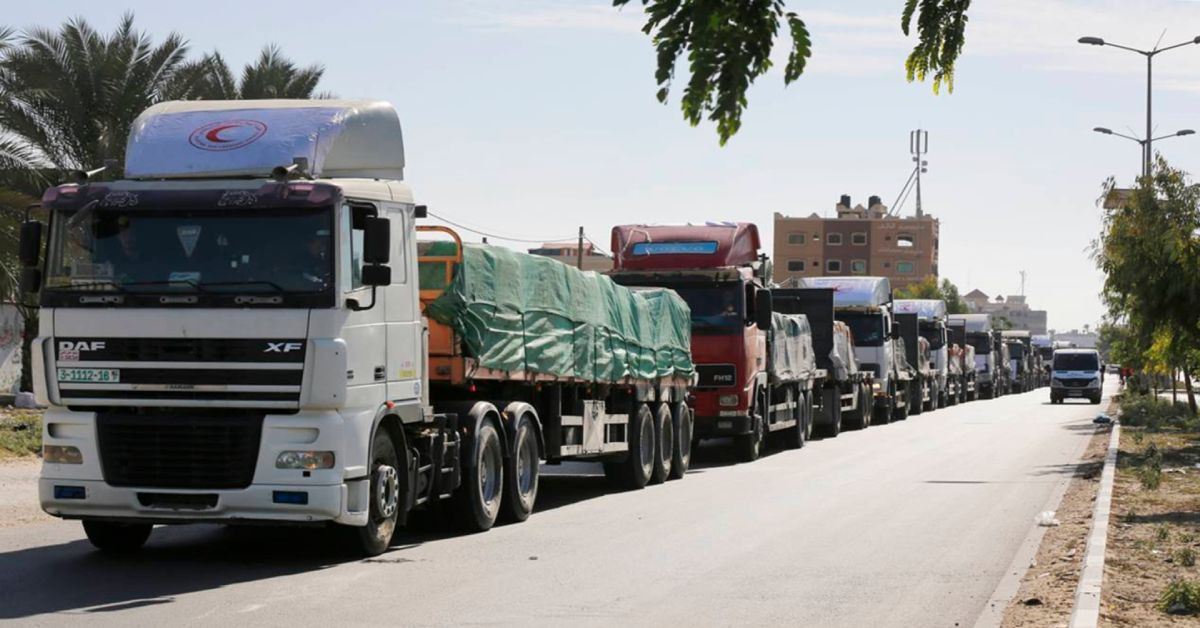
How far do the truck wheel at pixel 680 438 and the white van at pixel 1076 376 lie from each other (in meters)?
44.5

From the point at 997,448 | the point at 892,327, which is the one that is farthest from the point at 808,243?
the point at 997,448

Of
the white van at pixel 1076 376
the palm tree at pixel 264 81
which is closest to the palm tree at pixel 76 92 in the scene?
the palm tree at pixel 264 81

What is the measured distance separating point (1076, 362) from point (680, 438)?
46.0 m

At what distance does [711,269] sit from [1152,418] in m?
21.4

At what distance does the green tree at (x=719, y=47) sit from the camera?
4848 millimetres

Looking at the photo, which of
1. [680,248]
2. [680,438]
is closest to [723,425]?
[680,248]

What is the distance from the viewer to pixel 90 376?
12.1 m

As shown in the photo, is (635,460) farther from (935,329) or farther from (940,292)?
(940,292)

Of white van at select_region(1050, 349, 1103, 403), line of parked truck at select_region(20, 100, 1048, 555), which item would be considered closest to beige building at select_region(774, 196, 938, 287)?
white van at select_region(1050, 349, 1103, 403)

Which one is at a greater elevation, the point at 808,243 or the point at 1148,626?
the point at 808,243

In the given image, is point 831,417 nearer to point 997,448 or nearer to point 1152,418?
point 997,448

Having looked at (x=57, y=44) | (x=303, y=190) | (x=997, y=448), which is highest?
(x=57, y=44)

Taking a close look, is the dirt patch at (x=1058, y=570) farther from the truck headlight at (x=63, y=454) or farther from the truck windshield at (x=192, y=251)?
the truck headlight at (x=63, y=454)

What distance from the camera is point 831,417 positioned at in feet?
116
